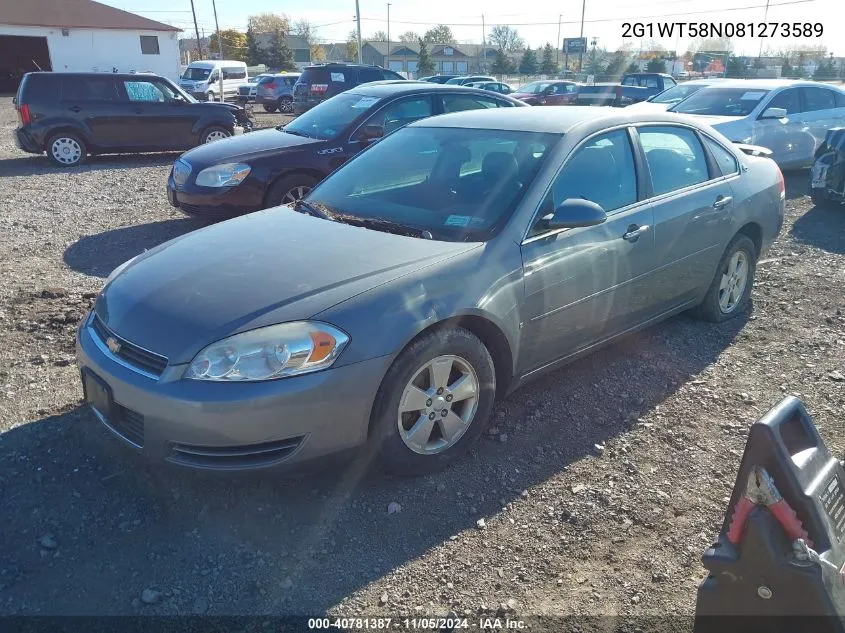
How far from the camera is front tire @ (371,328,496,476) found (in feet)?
9.82

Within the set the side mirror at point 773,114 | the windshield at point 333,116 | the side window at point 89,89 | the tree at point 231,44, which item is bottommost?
the side mirror at point 773,114

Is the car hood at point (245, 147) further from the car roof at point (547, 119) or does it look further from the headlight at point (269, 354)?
the headlight at point (269, 354)

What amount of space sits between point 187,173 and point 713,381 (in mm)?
5505

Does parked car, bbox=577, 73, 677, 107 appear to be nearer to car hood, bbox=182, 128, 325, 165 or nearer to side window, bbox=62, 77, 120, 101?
side window, bbox=62, 77, 120, 101

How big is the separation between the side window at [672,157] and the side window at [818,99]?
814 cm

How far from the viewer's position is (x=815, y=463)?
6.32 ft

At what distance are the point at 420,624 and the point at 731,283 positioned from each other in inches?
147

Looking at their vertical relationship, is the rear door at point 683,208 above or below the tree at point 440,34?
below

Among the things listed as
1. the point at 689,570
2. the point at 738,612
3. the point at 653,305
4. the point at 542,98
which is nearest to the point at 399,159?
the point at 653,305

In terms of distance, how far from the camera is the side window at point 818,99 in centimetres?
1122

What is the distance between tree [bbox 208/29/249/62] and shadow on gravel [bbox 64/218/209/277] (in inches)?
2464

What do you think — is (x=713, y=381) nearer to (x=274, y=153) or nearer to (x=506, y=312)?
(x=506, y=312)

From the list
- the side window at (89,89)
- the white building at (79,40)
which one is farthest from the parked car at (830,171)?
the white building at (79,40)

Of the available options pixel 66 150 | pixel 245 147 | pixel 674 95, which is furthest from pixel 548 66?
pixel 245 147
